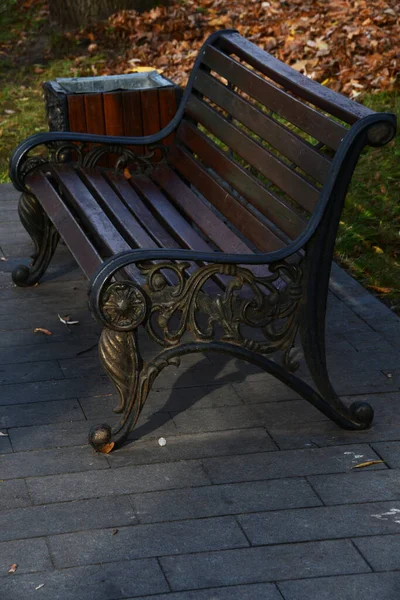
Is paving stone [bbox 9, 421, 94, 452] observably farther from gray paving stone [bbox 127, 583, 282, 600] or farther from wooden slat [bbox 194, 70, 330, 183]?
wooden slat [bbox 194, 70, 330, 183]

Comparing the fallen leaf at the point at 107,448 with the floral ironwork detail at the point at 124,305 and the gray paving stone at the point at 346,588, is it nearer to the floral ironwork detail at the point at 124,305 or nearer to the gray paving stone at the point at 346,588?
the floral ironwork detail at the point at 124,305

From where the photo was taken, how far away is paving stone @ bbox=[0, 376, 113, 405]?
4.16 meters

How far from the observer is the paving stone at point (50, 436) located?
3789 mm

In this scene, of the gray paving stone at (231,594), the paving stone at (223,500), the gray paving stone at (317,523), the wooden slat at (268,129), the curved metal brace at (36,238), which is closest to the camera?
the gray paving stone at (231,594)

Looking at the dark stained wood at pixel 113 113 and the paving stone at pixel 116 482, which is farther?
the dark stained wood at pixel 113 113

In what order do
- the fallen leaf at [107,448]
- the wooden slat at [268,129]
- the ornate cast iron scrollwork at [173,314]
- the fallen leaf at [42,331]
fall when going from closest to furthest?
the ornate cast iron scrollwork at [173,314] < the fallen leaf at [107,448] < the wooden slat at [268,129] < the fallen leaf at [42,331]

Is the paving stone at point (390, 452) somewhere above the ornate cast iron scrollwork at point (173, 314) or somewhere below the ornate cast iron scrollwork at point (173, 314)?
below

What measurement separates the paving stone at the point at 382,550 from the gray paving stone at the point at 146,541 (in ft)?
1.22

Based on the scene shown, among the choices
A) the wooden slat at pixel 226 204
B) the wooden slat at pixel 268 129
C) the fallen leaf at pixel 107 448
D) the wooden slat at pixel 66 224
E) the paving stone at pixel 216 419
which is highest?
the wooden slat at pixel 268 129

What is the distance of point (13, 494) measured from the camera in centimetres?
346

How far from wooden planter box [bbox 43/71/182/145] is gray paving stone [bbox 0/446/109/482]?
230 centimetres

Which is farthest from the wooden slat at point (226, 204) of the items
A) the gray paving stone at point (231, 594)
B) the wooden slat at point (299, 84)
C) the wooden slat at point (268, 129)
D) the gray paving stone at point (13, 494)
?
the gray paving stone at point (231, 594)

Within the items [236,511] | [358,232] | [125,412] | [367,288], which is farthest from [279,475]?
[358,232]

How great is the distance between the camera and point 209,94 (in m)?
4.91
